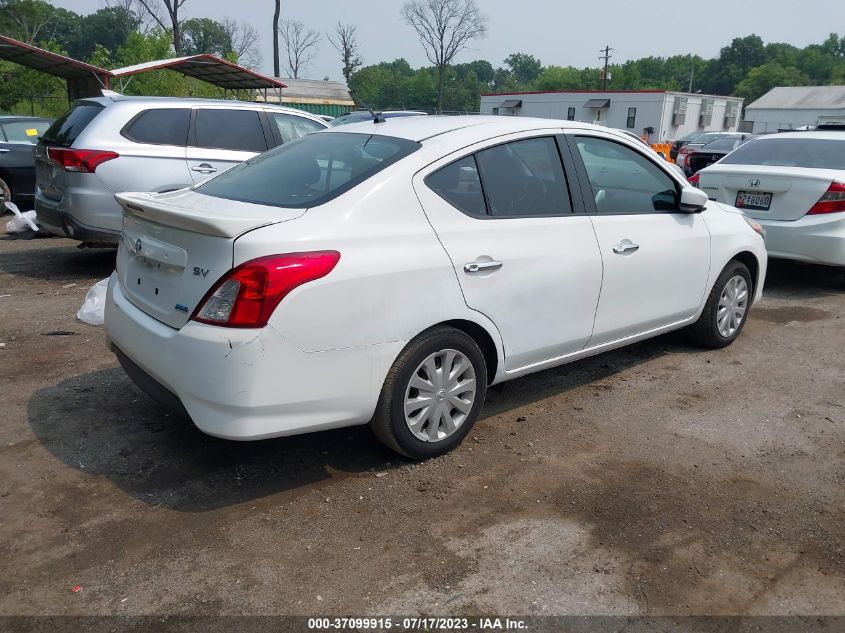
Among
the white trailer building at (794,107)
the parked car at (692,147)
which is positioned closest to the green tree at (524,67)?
the white trailer building at (794,107)

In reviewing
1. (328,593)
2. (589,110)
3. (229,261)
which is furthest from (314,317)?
(589,110)

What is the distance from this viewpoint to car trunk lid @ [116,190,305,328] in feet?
9.93

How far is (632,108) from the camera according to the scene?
51062 millimetres

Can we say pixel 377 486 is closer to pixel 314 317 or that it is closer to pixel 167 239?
pixel 314 317

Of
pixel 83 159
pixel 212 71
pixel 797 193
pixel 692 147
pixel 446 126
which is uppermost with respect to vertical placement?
pixel 212 71

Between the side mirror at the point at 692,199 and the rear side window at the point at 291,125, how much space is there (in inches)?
181

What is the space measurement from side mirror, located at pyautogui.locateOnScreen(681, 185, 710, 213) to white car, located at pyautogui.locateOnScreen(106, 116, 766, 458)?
0.02 metres

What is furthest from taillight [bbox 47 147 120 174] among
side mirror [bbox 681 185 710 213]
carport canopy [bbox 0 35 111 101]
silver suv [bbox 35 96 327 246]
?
carport canopy [bbox 0 35 111 101]

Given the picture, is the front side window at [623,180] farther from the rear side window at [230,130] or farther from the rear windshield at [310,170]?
the rear side window at [230,130]

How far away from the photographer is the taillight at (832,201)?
7020 millimetres

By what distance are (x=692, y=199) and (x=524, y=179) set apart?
1468 millimetres

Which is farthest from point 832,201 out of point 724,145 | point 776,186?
point 724,145

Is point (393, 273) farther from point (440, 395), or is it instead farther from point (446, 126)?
point (446, 126)

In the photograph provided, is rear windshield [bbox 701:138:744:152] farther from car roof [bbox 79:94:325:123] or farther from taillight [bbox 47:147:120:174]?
taillight [bbox 47:147:120:174]
